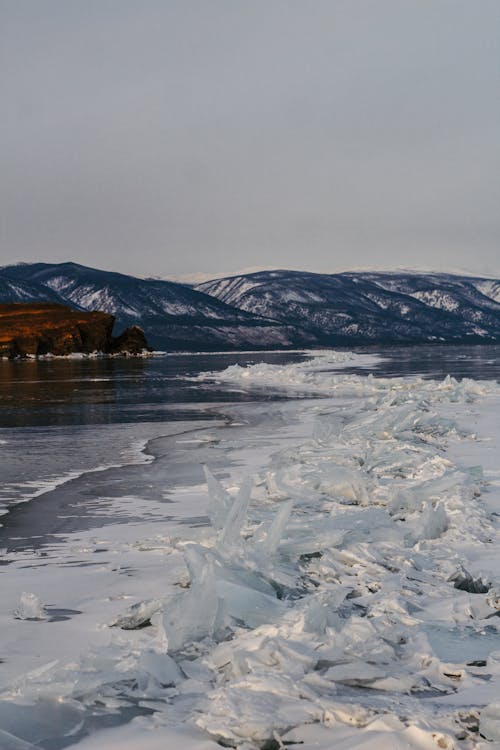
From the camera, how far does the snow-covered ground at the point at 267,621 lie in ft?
9.70

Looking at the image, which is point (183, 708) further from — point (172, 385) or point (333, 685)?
point (172, 385)

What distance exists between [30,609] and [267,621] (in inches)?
52.3

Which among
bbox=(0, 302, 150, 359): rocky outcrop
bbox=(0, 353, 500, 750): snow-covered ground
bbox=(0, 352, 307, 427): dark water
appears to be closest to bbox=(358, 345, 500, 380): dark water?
bbox=(0, 352, 307, 427): dark water

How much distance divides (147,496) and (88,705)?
4724 millimetres

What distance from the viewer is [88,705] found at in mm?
3145

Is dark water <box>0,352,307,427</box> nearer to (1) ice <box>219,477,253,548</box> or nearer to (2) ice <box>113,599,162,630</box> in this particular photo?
(1) ice <box>219,477,253,548</box>

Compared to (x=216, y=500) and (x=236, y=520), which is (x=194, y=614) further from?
(x=216, y=500)

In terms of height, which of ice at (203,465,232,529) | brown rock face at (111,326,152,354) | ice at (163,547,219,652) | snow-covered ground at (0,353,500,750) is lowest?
snow-covered ground at (0,353,500,750)

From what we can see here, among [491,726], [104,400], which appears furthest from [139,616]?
[104,400]

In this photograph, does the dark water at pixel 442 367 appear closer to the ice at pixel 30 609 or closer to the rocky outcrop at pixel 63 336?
the ice at pixel 30 609

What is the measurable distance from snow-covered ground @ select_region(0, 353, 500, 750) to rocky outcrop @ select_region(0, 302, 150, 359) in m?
73.7

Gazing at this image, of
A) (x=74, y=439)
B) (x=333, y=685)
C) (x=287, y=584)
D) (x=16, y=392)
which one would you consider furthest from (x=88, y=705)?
(x=16, y=392)

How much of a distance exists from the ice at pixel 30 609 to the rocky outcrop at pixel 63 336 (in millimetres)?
75247

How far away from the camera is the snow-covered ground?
296 cm
